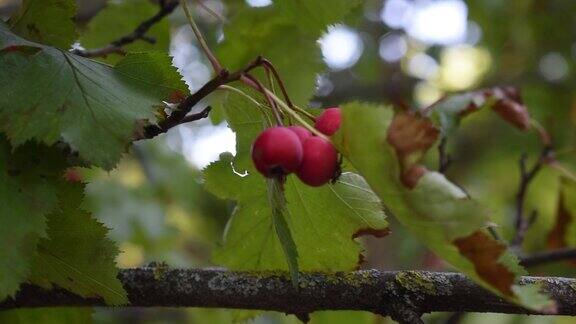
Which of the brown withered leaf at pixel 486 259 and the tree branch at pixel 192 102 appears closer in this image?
the brown withered leaf at pixel 486 259

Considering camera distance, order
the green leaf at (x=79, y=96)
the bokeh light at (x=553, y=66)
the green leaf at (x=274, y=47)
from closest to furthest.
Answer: the green leaf at (x=79, y=96)
the green leaf at (x=274, y=47)
the bokeh light at (x=553, y=66)

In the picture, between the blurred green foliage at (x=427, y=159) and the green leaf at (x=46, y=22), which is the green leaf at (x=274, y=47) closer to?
the blurred green foliage at (x=427, y=159)

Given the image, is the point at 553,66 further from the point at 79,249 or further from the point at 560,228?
the point at 79,249

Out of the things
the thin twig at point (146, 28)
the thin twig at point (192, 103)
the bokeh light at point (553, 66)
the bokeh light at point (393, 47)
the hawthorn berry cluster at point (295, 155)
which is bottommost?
the hawthorn berry cluster at point (295, 155)

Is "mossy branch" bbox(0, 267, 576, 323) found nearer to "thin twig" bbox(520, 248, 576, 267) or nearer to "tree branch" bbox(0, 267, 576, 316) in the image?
"tree branch" bbox(0, 267, 576, 316)

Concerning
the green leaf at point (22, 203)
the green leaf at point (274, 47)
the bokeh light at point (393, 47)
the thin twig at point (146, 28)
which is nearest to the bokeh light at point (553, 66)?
the bokeh light at point (393, 47)

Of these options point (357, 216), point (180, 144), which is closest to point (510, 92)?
point (357, 216)

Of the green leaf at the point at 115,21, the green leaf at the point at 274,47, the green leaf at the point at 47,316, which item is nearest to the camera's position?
the green leaf at the point at 47,316
